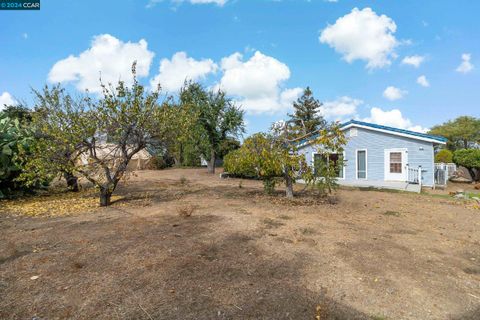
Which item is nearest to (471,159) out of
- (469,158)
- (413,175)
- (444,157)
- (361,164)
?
(469,158)

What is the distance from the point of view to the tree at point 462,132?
118ft

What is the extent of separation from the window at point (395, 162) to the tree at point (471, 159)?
6.51 meters

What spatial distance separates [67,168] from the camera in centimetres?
781

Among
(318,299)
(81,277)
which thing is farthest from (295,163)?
(81,277)

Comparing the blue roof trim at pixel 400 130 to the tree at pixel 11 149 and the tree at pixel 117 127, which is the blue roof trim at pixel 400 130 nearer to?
the tree at pixel 117 127

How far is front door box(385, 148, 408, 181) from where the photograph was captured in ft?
48.8

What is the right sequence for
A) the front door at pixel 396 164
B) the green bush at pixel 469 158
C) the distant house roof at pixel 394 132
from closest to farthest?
the distant house roof at pixel 394 132 < the front door at pixel 396 164 < the green bush at pixel 469 158

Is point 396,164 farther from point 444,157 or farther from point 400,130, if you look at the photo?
point 444,157

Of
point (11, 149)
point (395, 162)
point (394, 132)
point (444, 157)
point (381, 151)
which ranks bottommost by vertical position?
point (395, 162)

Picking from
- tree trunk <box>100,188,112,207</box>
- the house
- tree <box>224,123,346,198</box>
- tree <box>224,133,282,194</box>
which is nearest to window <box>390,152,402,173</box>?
the house

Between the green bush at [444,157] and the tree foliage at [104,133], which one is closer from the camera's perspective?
the tree foliage at [104,133]

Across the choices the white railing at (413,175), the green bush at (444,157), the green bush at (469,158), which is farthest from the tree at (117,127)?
the green bush at (444,157)

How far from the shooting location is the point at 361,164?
16219 mm

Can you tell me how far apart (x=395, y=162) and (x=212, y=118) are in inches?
574
